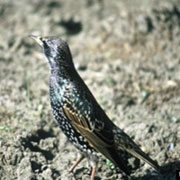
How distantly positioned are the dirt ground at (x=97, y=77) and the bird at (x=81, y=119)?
0.41 meters

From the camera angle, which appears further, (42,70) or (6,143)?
(42,70)

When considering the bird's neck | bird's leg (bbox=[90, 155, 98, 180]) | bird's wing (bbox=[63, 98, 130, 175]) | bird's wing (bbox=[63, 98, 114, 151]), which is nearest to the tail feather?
bird's wing (bbox=[63, 98, 130, 175])

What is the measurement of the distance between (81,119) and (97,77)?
8.89 feet

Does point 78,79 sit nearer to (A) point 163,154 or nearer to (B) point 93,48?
(A) point 163,154

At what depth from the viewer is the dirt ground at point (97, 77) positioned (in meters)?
6.25

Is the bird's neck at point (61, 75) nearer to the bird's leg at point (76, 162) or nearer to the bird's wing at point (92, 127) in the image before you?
the bird's wing at point (92, 127)

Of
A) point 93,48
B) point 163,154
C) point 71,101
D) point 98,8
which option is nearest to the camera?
point 71,101

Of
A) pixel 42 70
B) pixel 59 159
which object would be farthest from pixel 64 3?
pixel 59 159

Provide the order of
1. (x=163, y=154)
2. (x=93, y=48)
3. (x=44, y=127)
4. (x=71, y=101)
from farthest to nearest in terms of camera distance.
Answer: (x=93, y=48), (x=44, y=127), (x=163, y=154), (x=71, y=101)

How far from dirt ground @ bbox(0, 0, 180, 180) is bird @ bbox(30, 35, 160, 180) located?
1.34 ft

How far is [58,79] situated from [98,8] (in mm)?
5518

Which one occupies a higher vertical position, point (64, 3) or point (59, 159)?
point (64, 3)

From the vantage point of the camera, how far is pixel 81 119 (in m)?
5.84

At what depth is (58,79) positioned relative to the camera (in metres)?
5.95
